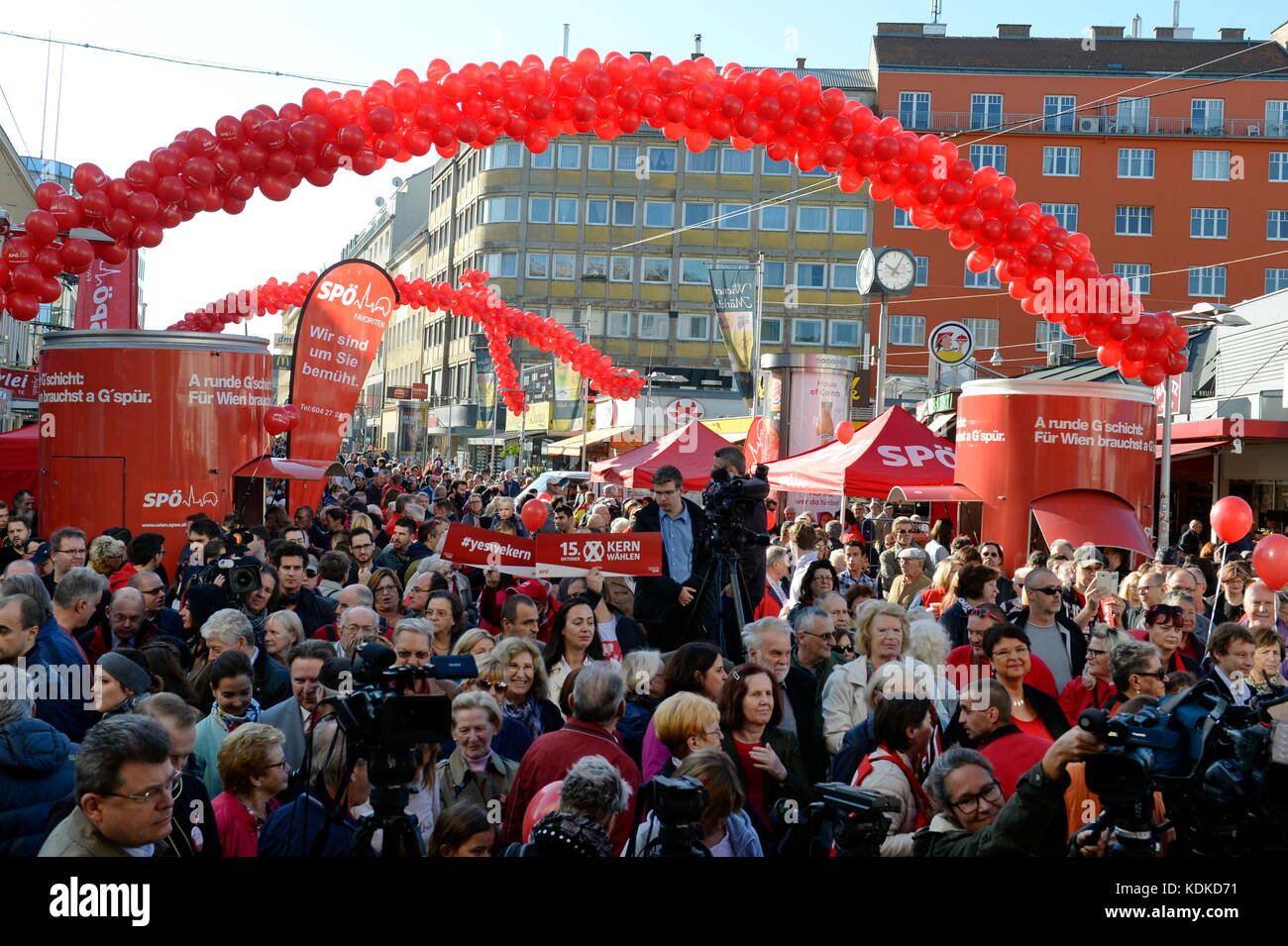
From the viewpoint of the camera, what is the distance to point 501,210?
6825cm

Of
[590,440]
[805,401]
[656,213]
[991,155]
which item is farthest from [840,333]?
[805,401]

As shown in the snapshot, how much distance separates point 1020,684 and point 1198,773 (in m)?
2.61

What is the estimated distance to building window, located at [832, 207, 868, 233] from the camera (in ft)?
217

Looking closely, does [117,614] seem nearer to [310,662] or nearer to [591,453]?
[310,662]

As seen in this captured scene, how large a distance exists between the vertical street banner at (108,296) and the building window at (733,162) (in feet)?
171

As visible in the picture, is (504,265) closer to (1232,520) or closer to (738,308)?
(738,308)

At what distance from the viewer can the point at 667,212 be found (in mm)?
67250

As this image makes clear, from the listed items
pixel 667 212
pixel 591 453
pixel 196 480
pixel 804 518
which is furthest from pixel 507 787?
pixel 667 212

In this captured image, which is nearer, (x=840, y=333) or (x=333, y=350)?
(x=333, y=350)

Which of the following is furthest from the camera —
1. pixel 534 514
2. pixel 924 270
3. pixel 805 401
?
pixel 924 270

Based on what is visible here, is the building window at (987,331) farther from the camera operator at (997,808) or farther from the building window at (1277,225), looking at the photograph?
the camera operator at (997,808)

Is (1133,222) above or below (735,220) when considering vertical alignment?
below

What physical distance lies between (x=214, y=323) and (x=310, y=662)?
18.7m
